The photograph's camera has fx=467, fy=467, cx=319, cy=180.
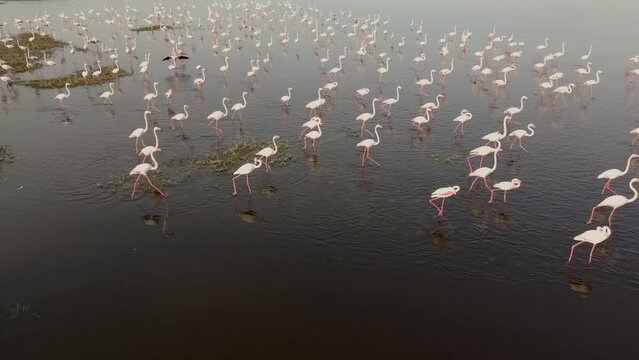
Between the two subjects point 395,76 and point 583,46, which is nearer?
point 395,76

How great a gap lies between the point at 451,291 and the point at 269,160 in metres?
10.7

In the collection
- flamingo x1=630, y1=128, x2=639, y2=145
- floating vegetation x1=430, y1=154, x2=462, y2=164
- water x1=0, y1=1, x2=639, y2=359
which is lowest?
water x1=0, y1=1, x2=639, y2=359

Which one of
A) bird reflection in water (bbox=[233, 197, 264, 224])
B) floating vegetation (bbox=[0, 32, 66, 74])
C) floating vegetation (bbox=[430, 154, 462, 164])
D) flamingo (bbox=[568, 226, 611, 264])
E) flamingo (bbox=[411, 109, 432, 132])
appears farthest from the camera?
floating vegetation (bbox=[0, 32, 66, 74])

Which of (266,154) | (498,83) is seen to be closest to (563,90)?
(498,83)

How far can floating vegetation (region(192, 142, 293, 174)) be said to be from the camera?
2022 cm

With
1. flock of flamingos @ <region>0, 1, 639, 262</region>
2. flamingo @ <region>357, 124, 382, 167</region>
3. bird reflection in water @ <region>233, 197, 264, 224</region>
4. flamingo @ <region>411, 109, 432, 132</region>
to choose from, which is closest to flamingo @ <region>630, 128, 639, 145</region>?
flock of flamingos @ <region>0, 1, 639, 262</region>

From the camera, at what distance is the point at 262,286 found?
523 inches

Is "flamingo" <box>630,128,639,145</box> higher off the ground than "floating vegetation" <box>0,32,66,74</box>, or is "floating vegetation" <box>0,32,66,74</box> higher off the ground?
"floating vegetation" <box>0,32,66,74</box>

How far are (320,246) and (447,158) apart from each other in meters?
8.83

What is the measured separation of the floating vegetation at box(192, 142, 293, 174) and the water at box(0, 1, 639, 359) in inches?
30.5

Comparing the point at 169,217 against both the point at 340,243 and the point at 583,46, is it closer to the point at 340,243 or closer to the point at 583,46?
the point at 340,243

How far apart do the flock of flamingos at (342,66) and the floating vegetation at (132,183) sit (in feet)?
0.94

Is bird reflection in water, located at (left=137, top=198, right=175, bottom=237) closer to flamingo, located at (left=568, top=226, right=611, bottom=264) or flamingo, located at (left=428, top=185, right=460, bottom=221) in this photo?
flamingo, located at (left=428, top=185, right=460, bottom=221)

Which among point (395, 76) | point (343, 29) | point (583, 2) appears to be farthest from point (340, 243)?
point (583, 2)
